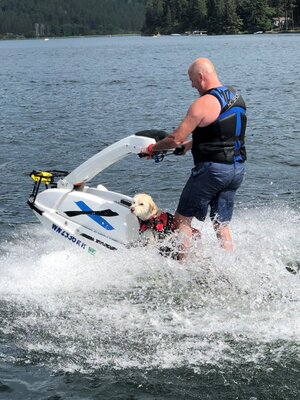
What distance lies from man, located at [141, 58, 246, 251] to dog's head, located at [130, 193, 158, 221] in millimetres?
330

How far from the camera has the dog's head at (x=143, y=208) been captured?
698 cm

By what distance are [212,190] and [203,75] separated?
3.72 feet

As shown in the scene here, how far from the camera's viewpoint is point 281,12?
143 m

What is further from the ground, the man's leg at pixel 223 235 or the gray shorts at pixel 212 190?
the gray shorts at pixel 212 190

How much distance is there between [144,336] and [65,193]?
2319mm

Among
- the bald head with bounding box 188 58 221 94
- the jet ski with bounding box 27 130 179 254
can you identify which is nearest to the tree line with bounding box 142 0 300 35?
the jet ski with bounding box 27 130 179 254

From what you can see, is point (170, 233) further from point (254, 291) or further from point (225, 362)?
point (225, 362)

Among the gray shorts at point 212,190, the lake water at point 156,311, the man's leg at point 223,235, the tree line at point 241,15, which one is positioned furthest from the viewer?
the tree line at point 241,15

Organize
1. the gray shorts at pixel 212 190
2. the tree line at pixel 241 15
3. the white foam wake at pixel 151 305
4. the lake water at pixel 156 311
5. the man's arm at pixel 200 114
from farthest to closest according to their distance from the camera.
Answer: the tree line at pixel 241 15 → the gray shorts at pixel 212 190 → the man's arm at pixel 200 114 → the white foam wake at pixel 151 305 → the lake water at pixel 156 311

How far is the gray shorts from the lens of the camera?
6535 millimetres

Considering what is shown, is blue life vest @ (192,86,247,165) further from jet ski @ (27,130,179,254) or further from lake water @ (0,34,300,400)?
lake water @ (0,34,300,400)

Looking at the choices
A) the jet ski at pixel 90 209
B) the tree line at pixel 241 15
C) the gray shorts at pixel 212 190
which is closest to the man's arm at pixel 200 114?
the gray shorts at pixel 212 190

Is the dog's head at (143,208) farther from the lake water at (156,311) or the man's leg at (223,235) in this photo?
the man's leg at (223,235)

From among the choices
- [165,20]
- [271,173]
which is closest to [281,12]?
[165,20]
